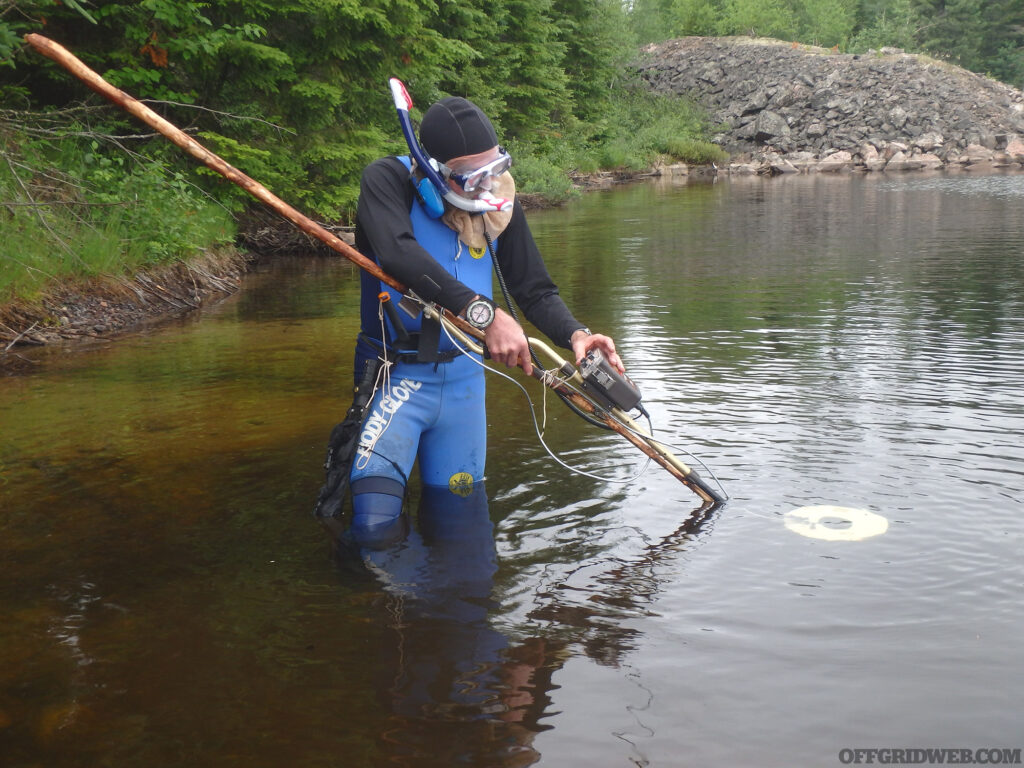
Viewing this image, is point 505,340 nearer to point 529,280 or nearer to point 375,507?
point 529,280

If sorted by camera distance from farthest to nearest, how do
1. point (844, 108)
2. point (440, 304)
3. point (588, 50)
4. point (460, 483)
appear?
1. point (844, 108)
2. point (588, 50)
3. point (460, 483)
4. point (440, 304)

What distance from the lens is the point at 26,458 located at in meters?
6.25

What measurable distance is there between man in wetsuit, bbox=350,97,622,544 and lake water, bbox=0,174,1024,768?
1.31 ft

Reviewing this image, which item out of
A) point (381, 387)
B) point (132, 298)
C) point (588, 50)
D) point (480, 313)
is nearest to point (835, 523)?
point (480, 313)

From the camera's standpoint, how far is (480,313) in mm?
4348

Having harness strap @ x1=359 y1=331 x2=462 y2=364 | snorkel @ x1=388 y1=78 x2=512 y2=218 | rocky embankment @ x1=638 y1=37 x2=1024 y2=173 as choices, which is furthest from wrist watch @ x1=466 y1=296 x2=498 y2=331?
rocky embankment @ x1=638 y1=37 x2=1024 y2=173

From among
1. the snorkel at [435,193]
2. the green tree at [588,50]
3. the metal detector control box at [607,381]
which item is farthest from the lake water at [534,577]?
the green tree at [588,50]

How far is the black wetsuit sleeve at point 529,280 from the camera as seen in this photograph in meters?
5.00

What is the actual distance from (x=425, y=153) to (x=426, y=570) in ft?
6.40

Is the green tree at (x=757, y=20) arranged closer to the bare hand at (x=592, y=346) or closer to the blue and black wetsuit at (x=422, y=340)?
the blue and black wetsuit at (x=422, y=340)

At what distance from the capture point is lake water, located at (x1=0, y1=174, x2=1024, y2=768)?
132 inches

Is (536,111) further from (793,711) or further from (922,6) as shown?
(922,6)

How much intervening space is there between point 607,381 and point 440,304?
0.91 m

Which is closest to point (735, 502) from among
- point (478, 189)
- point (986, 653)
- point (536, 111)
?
point (986, 653)
